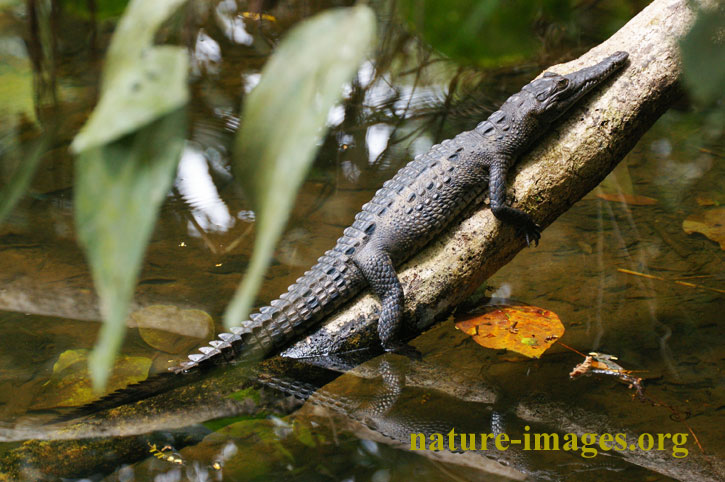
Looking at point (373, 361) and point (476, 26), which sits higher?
point (476, 26)

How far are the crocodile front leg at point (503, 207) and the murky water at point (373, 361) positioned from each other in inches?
19.7

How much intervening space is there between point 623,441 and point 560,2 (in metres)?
2.19

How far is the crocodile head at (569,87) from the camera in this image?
301 cm

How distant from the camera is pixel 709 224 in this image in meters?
4.05

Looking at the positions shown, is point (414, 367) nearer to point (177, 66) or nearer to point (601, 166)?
point (601, 166)

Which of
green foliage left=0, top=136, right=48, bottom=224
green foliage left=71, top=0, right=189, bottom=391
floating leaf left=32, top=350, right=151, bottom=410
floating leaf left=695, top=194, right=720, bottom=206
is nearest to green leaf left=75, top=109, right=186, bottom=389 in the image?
green foliage left=71, top=0, right=189, bottom=391

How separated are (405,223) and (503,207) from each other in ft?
1.67

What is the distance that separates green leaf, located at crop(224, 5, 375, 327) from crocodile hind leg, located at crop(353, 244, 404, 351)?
2.67 meters

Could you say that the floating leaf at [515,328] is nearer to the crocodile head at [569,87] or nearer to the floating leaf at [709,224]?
the crocodile head at [569,87]

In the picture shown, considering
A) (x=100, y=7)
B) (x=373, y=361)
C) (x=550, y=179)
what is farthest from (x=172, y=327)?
(x=100, y=7)

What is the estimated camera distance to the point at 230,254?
3895 millimetres

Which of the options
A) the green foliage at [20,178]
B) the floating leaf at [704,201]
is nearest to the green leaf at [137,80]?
the green foliage at [20,178]

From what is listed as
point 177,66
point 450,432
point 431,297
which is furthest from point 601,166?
point 177,66

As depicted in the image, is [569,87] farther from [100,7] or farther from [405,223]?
[100,7]
